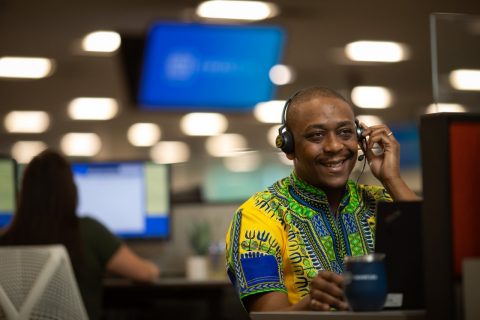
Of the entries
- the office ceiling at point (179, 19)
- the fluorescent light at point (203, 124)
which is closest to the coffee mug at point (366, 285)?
the office ceiling at point (179, 19)

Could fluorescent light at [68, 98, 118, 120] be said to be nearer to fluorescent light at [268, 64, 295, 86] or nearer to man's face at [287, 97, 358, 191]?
fluorescent light at [268, 64, 295, 86]

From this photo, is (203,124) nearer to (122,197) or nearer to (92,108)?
(92,108)

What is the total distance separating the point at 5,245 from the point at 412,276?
6.82 ft

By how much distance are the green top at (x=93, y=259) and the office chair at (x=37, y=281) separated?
0.84 metres

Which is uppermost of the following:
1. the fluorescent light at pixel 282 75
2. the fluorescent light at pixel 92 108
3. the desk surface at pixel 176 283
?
the fluorescent light at pixel 282 75

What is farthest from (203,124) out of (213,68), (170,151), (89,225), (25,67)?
(89,225)

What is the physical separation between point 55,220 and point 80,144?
40.8 ft

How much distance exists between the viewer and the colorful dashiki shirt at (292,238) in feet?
5.71

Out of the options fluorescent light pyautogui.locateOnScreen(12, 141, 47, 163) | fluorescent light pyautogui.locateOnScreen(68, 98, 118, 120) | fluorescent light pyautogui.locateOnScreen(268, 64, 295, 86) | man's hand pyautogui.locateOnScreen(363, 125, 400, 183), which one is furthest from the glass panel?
fluorescent light pyautogui.locateOnScreen(12, 141, 47, 163)

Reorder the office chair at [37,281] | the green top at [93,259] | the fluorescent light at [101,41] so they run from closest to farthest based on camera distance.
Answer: the office chair at [37,281], the green top at [93,259], the fluorescent light at [101,41]

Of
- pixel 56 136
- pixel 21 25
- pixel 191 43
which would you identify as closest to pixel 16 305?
pixel 191 43

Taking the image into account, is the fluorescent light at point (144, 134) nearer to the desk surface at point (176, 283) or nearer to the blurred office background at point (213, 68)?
the blurred office background at point (213, 68)

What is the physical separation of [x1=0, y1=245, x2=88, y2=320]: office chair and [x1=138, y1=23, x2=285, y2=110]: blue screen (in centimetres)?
391

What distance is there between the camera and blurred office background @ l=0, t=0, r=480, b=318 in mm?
4559
